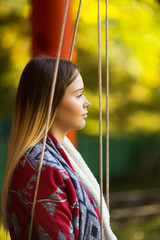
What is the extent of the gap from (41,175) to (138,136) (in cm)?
1079

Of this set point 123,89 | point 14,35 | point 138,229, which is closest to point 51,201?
point 138,229

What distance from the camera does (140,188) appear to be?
1023 cm

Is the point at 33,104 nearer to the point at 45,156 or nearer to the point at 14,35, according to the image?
the point at 45,156

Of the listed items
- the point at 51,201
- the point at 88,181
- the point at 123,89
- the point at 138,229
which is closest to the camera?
the point at 51,201

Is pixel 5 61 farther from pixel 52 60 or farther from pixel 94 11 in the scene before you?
pixel 52 60

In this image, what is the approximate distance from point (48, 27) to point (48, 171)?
63.3 inches

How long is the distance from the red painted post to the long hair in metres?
1.31

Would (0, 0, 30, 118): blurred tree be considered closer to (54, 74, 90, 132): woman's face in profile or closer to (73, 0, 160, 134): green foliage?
(73, 0, 160, 134): green foliage

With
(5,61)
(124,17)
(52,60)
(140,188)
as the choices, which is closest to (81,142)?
(140,188)

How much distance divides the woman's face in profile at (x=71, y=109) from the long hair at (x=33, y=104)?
0.02 metres

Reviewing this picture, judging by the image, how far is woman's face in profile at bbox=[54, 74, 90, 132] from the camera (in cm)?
149

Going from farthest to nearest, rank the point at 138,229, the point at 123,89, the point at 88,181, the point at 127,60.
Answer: the point at 123,89
the point at 127,60
the point at 138,229
the point at 88,181

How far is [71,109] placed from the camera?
1.49 meters

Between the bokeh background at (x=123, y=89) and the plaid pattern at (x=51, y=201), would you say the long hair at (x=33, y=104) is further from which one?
the bokeh background at (x=123, y=89)
